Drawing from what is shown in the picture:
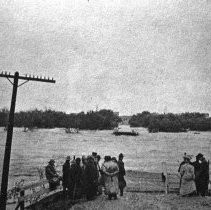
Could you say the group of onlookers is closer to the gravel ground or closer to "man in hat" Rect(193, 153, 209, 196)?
"man in hat" Rect(193, 153, 209, 196)

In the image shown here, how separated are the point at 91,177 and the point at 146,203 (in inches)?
85.7

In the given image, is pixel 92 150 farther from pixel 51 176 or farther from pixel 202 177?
pixel 202 177

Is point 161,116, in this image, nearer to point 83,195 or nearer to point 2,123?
point 2,123

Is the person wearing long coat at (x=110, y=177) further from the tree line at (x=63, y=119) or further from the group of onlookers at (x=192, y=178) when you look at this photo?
the tree line at (x=63, y=119)

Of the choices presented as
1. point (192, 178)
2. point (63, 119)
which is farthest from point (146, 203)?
point (63, 119)

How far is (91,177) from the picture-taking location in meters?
11.4

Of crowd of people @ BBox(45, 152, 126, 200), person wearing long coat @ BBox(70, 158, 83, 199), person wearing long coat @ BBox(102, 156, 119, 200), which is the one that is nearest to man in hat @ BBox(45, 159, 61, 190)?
crowd of people @ BBox(45, 152, 126, 200)

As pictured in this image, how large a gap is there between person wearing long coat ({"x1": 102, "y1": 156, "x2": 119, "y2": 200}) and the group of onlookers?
8.65 feet

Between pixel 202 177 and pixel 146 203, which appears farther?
pixel 202 177

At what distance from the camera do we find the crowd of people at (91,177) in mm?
11180

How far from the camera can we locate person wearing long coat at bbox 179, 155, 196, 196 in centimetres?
1180

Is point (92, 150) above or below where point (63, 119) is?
below

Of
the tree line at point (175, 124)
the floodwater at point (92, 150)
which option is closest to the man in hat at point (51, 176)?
the floodwater at point (92, 150)

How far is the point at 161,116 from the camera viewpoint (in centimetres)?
18462
